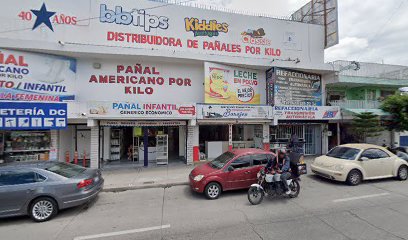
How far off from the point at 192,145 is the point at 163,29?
7.30 m

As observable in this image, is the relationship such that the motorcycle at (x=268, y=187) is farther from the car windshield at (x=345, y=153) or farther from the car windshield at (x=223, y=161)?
the car windshield at (x=345, y=153)

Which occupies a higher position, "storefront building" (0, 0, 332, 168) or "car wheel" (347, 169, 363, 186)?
"storefront building" (0, 0, 332, 168)

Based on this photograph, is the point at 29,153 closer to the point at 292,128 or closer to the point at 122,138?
the point at 122,138

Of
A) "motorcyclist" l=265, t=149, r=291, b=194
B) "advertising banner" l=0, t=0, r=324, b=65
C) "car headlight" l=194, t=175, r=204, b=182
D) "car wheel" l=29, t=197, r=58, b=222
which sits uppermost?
"advertising banner" l=0, t=0, r=324, b=65

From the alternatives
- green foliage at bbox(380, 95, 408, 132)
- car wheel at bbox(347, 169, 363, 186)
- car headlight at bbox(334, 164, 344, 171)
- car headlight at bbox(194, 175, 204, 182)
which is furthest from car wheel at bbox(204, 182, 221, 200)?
green foliage at bbox(380, 95, 408, 132)

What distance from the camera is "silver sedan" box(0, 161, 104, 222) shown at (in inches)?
201

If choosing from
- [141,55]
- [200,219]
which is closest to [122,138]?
[141,55]

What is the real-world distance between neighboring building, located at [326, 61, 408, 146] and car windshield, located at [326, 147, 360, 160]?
647 cm

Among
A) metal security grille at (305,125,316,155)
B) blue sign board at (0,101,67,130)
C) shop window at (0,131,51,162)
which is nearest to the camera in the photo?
blue sign board at (0,101,67,130)

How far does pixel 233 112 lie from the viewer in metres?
11.9

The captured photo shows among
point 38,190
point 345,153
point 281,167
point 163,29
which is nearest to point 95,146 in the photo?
point 38,190

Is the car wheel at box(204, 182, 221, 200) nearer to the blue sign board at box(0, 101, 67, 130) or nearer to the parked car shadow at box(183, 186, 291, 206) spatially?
the parked car shadow at box(183, 186, 291, 206)

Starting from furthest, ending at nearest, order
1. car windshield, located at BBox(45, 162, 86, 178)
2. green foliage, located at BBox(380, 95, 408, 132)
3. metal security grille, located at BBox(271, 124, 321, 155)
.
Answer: metal security grille, located at BBox(271, 124, 321, 155) → green foliage, located at BBox(380, 95, 408, 132) → car windshield, located at BBox(45, 162, 86, 178)

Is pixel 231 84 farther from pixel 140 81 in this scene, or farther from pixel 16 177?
pixel 16 177
